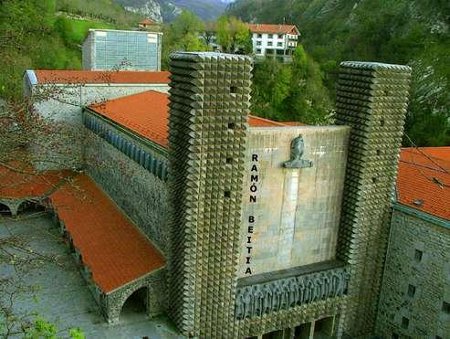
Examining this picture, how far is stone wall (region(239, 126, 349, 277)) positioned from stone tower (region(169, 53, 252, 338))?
1125mm

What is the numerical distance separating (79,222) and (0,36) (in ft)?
42.1

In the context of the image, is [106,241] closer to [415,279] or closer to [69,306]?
[69,306]

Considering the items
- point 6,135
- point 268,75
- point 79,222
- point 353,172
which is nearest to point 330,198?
point 353,172

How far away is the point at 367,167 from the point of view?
1827 cm

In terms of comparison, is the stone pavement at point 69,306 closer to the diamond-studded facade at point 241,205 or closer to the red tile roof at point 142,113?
the diamond-studded facade at point 241,205

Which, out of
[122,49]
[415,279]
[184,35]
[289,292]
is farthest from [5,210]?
[184,35]

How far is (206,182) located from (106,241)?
629cm

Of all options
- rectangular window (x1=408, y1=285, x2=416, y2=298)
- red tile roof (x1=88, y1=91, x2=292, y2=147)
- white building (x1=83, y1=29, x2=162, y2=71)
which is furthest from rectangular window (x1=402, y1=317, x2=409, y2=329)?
white building (x1=83, y1=29, x2=162, y2=71)

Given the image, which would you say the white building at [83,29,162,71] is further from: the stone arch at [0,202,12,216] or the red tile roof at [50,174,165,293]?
the red tile roof at [50,174,165,293]

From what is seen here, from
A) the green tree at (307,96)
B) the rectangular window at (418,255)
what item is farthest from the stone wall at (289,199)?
the green tree at (307,96)

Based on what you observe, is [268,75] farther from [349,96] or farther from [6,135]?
[6,135]

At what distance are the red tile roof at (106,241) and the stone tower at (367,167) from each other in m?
7.23

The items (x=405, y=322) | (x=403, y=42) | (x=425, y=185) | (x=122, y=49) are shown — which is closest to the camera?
(x=405, y=322)

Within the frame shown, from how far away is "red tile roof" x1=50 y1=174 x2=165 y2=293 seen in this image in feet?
55.7
